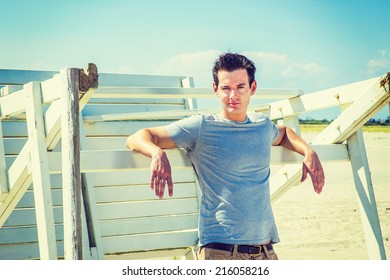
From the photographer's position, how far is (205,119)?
8.16 feet

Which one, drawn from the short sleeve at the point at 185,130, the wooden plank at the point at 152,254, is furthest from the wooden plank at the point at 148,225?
the short sleeve at the point at 185,130

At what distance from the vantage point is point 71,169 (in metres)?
2.48

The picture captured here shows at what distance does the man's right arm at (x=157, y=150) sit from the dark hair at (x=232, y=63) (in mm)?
448

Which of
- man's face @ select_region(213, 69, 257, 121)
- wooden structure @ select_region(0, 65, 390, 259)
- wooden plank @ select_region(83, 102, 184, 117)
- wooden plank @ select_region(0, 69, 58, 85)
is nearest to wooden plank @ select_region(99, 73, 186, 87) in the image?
wooden structure @ select_region(0, 65, 390, 259)

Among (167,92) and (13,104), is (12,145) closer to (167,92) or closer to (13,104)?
(13,104)

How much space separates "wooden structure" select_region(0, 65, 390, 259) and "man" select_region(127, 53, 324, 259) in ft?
0.46

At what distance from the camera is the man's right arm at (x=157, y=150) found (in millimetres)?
2250

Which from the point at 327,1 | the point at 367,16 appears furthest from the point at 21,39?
the point at 367,16

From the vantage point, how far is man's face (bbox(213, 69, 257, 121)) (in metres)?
2.55

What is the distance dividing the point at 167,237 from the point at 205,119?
2.45 metres

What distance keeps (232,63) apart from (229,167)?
560 mm

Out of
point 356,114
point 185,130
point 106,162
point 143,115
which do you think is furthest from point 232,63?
point 143,115

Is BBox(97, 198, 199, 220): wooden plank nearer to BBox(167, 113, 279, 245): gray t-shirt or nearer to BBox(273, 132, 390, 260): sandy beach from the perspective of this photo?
BBox(273, 132, 390, 260): sandy beach
